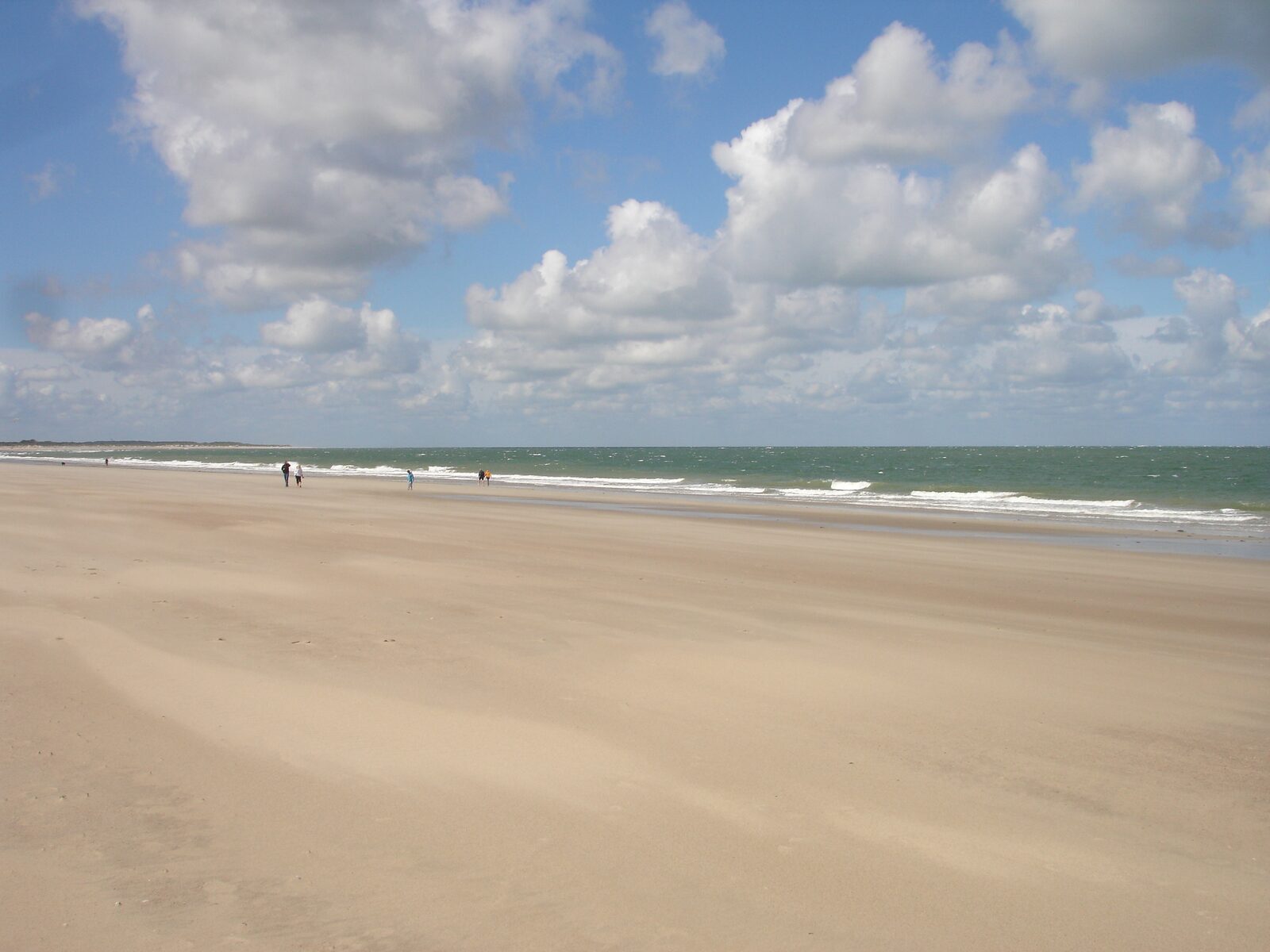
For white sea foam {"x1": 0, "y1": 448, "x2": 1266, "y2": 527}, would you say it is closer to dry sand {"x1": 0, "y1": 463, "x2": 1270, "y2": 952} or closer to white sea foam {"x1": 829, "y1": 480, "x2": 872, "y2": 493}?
white sea foam {"x1": 829, "y1": 480, "x2": 872, "y2": 493}

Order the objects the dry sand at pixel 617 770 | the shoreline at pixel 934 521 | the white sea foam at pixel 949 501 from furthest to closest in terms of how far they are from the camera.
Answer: the white sea foam at pixel 949 501, the shoreline at pixel 934 521, the dry sand at pixel 617 770

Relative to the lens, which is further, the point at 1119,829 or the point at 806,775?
the point at 806,775

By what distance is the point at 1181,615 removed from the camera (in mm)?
12289

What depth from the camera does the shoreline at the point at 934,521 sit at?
22625mm

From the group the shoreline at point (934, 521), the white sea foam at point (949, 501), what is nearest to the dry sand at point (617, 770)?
the shoreline at point (934, 521)

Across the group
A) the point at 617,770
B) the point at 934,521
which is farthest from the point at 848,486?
the point at 617,770

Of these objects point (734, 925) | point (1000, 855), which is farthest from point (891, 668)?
point (734, 925)

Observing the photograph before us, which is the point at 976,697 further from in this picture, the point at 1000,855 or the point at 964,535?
the point at 964,535

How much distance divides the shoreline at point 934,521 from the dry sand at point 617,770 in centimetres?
1049

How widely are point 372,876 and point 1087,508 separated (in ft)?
123

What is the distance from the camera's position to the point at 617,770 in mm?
5715

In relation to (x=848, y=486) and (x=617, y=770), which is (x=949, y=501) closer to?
(x=848, y=486)

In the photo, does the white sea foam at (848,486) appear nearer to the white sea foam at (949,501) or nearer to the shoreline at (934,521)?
the white sea foam at (949,501)

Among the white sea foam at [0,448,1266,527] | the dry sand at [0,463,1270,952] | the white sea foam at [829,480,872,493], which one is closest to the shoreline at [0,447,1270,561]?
the white sea foam at [0,448,1266,527]
